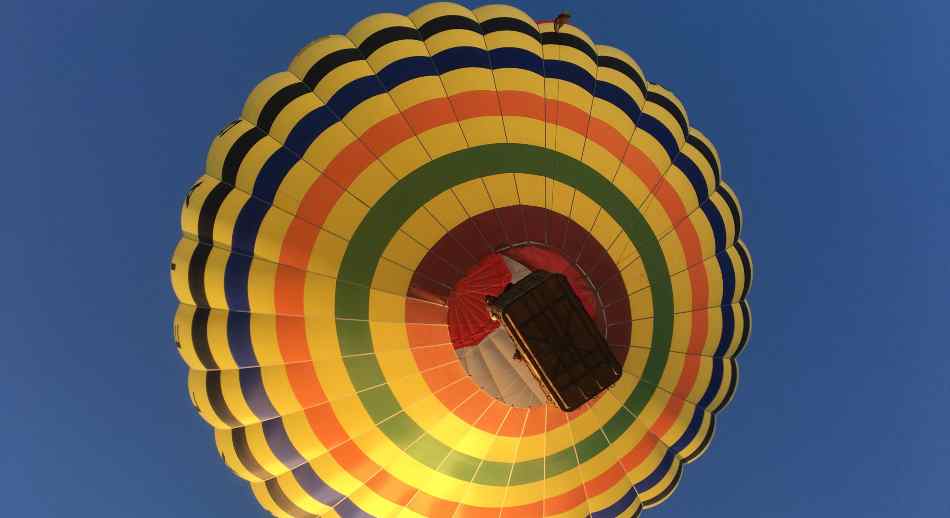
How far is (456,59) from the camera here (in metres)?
5.43

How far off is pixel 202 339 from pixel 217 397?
601 millimetres

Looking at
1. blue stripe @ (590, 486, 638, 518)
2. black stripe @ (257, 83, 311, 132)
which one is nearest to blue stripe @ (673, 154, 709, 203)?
blue stripe @ (590, 486, 638, 518)

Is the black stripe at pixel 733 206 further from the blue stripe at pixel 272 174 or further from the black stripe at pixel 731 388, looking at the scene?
the blue stripe at pixel 272 174

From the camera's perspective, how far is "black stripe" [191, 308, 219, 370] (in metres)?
5.55

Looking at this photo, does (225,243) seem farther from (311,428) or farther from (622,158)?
(622,158)

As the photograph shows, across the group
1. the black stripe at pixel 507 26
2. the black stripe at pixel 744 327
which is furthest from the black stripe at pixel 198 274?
the black stripe at pixel 744 327

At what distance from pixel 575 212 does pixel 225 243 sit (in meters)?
3.26

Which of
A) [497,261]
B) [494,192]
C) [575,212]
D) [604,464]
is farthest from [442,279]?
[604,464]

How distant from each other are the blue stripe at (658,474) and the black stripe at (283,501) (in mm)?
3622

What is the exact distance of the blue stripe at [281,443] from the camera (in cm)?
575

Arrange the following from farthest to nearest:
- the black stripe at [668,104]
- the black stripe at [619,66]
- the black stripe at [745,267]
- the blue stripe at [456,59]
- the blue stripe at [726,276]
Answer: the black stripe at [745,267] → the blue stripe at [726,276] → the black stripe at [668,104] → the black stripe at [619,66] → the blue stripe at [456,59]

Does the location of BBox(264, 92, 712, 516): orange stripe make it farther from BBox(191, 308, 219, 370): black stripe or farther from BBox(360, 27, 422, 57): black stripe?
BBox(191, 308, 219, 370): black stripe

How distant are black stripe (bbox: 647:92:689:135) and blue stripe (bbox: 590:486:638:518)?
159 inches

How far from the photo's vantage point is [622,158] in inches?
231
